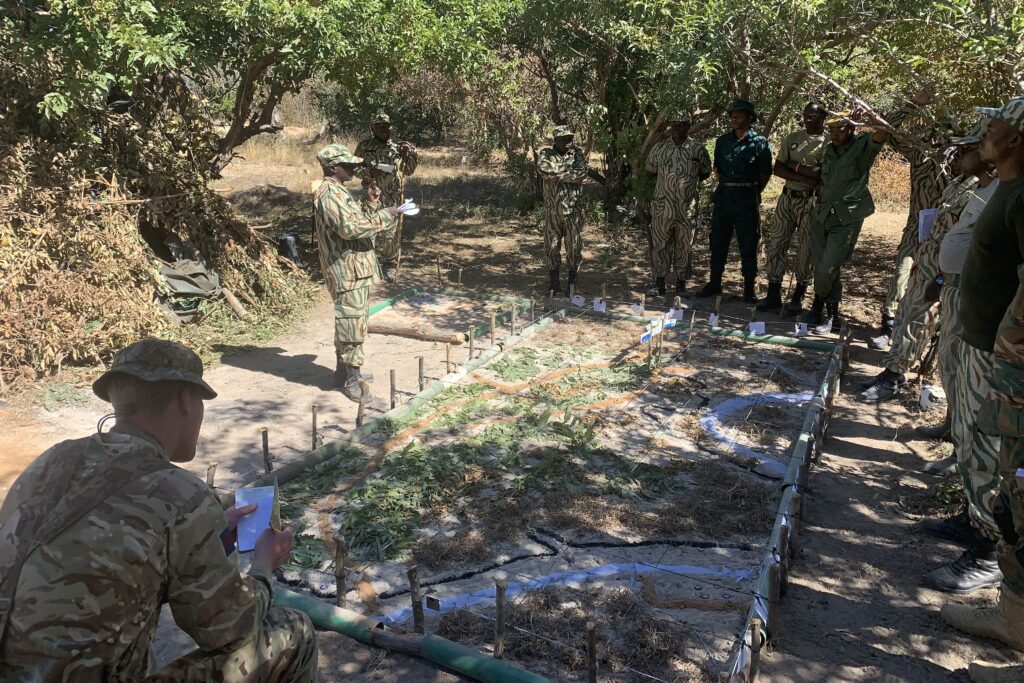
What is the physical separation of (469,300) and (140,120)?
3859 millimetres

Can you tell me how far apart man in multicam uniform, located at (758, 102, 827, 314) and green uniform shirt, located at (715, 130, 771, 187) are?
0.14m

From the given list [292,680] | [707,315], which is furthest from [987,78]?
[292,680]

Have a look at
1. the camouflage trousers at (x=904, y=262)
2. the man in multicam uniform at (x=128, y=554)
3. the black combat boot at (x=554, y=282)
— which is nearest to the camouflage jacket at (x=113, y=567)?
the man in multicam uniform at (x=128, y=554)

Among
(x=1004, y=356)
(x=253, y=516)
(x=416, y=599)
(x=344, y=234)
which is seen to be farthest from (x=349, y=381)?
(x=1004, y=356)

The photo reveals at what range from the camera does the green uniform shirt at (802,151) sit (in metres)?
7.44

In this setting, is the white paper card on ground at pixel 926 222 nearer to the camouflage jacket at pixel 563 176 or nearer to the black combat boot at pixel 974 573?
the black combat boot at pixel 974 573

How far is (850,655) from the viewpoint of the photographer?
10.4ft

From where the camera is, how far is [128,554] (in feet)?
5.92

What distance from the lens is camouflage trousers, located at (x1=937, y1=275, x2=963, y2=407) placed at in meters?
3.84

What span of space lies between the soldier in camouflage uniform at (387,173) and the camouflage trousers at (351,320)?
9.61ft

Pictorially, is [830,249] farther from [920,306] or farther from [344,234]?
[344,234]

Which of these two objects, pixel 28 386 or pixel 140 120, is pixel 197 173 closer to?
pixel 140 120

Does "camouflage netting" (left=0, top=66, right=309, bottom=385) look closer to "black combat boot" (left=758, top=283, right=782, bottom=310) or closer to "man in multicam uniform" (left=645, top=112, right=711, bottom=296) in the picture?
"man in multicam uniform" (left=645, top=112, right=711, bottom=296)

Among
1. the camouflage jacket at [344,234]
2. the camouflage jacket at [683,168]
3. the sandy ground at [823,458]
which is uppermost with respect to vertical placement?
the camouflage jacket at [683,168]
